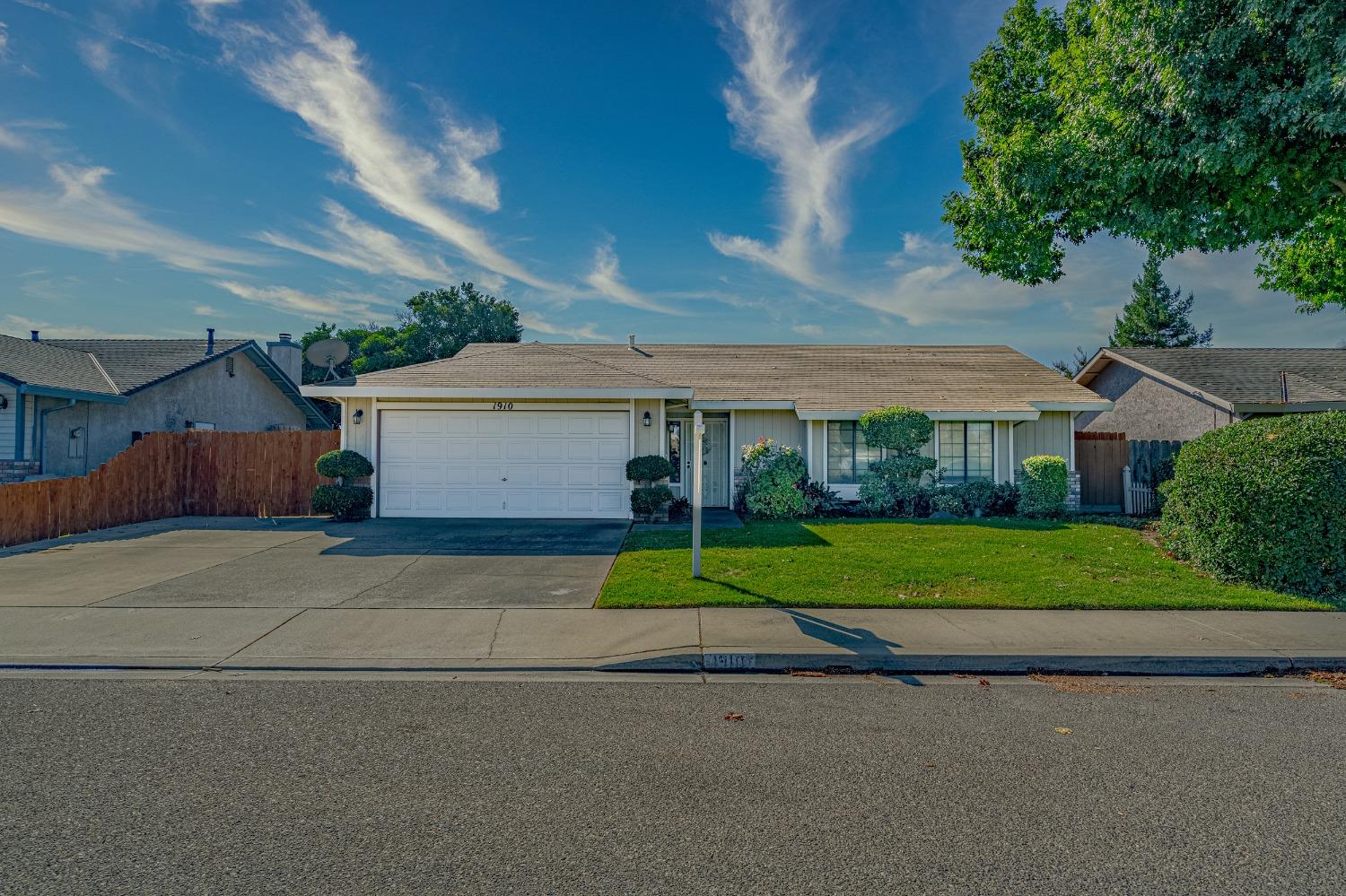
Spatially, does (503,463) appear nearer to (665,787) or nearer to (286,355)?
(665,787)

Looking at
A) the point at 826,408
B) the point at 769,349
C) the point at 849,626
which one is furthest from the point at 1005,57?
the point at 849,626

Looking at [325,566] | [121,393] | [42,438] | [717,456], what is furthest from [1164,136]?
[42,438]

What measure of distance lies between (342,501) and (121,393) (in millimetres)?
7860

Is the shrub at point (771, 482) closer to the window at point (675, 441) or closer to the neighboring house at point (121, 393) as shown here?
the window at point (675, 441)

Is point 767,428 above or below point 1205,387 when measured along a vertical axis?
below

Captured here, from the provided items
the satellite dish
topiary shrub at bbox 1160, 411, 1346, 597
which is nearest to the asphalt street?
topiary shrub at bbox 1160, 411, 1346, 597

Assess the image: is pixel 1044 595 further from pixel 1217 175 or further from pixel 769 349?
pixel 769 349

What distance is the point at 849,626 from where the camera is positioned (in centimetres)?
689

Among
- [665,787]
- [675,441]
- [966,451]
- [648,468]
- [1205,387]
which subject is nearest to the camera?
[665,787]

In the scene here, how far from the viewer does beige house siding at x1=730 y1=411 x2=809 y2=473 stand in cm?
1670

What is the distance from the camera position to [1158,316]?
39750mm

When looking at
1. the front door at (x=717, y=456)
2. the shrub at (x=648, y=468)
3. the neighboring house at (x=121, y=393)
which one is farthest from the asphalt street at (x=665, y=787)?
the neighboring house at (x=121, y=393)

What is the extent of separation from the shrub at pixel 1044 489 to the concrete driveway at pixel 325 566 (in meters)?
9.16

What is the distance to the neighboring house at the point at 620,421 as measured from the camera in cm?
1503
